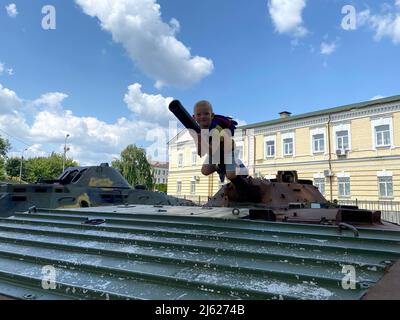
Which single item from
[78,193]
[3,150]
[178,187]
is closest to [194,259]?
[78,193]

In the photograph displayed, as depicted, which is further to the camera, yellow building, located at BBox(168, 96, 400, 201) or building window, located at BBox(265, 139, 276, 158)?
building window, located at BBox(265, 139, 276, 158)

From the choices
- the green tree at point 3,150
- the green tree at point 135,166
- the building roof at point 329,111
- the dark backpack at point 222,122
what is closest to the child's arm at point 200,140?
the dark backpack at point 222,122

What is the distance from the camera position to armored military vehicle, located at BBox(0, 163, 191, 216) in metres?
8.88

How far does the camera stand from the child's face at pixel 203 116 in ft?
10.1

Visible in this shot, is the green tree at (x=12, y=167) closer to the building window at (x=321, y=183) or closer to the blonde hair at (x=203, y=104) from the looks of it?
the building window at (x=321, y=183)

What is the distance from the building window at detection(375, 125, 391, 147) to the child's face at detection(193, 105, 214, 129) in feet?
65.8

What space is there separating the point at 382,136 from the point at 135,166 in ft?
91.7

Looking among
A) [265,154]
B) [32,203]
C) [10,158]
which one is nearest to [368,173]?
[265,154]

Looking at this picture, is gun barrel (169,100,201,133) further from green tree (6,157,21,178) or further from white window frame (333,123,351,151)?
green tree (6,157,21,178)

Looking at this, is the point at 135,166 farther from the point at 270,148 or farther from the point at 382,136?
the point at 382,136

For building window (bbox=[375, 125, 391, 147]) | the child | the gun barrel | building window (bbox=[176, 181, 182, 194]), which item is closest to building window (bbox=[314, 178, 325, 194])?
building window (bbox=[375, 125, 391, 147])

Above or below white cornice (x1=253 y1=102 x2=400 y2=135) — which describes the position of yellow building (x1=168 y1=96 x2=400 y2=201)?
below

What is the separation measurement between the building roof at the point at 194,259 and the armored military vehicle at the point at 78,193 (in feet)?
19.3
